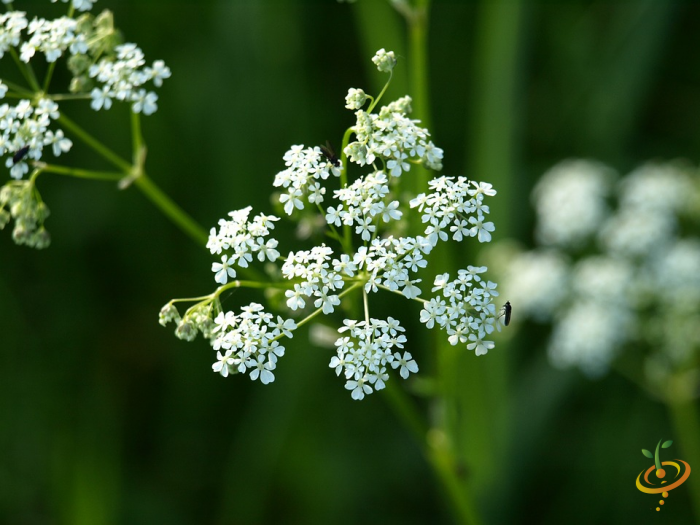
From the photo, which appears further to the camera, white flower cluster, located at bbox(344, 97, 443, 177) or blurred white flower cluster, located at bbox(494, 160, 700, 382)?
blurred white flower cluster, located at bbox(494, 160, 700, 382)

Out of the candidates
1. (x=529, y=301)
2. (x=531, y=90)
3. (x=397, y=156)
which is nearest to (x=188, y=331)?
(x=397, y=156)

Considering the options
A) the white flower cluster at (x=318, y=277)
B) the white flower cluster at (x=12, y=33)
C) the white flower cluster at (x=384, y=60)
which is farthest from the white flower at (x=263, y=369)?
the white flower cluster at (x=12, y=33)

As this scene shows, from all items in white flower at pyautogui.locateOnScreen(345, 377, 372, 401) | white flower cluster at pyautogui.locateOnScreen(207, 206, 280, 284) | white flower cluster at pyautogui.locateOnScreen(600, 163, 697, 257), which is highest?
white flower cluster at pyautogui.locateOnScreen(600, 163, 697, 257)

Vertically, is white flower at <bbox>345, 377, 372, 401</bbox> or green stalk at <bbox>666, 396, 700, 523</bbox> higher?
green stalk at <bbox>666, 396, 700, 523</bbox>

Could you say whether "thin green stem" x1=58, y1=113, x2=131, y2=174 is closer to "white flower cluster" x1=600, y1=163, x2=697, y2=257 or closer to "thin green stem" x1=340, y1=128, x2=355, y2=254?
"thin green stem" x1=340, y1=128, x2=355, y2=254

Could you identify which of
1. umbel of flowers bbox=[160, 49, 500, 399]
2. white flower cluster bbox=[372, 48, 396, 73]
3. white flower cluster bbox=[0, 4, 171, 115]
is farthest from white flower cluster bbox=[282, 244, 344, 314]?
white flower cluster bbox=[0, 4, 171, 115]

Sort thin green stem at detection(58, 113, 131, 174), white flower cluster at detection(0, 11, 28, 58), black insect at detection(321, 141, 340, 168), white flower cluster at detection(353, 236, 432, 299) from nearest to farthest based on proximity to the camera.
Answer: white flower cluster at detection(353, 236, 432, 299)
black insect at detection(321, 141, 340, 168)
white flower cluster at detection(0, 11, 28, 58)
thin green stem at detection(58, 113, 131, 174)

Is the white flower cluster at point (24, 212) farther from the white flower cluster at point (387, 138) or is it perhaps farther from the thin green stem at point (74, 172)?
Answer: the white flower cluster at point (387, 138)
